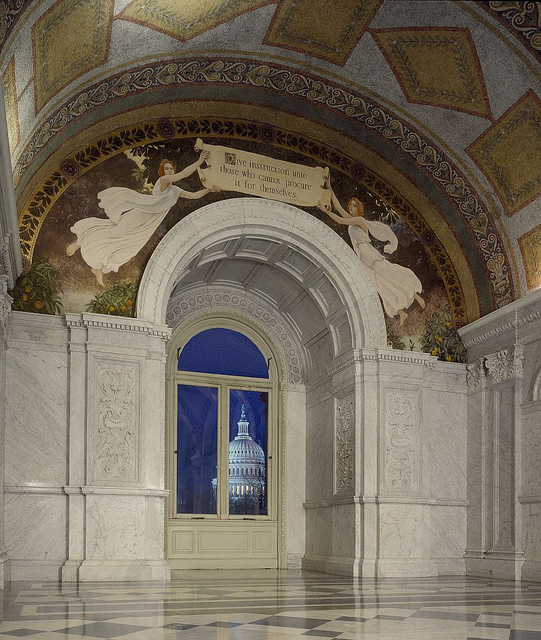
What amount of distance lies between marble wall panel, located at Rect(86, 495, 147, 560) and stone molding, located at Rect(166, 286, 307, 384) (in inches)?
184

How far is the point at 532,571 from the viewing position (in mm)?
12047

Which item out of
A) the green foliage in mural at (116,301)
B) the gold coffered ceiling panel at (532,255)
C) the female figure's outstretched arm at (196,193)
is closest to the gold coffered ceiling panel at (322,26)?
the female figure's outstretched arm at (196,193)

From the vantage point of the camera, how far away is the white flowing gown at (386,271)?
1355 cm

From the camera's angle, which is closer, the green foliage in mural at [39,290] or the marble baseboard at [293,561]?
the green foliage in mural at [39,290]

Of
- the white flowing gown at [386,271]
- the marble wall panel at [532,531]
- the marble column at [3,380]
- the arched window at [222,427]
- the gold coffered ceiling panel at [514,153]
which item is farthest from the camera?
the arched window at [222,427]

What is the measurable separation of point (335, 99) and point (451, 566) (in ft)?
24.9

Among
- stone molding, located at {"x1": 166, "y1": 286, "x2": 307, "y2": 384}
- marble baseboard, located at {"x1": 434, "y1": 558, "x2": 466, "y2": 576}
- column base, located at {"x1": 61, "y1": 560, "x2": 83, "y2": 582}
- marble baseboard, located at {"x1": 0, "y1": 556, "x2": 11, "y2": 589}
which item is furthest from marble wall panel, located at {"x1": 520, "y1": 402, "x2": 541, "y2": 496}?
marble baseboard, located at {"x1": 0, "y1": 556, "x2": 11, "y2": 589}

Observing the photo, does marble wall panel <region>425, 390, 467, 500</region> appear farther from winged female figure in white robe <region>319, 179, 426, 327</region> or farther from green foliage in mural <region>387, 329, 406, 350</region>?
winged female figure in white robe <region>319, 179, 426, 327</region>

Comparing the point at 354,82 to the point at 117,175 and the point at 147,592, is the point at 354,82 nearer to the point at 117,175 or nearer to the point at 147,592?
the point at 117,175

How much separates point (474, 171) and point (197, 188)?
437 cm

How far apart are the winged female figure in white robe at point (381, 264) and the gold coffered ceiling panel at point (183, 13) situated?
3507mm

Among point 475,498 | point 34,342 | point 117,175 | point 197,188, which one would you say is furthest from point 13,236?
point 475,498

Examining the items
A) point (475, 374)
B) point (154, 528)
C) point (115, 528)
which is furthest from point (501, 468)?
point (115, 528)

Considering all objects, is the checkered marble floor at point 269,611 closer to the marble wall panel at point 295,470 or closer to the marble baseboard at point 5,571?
the marble baseboard at point 5,571
